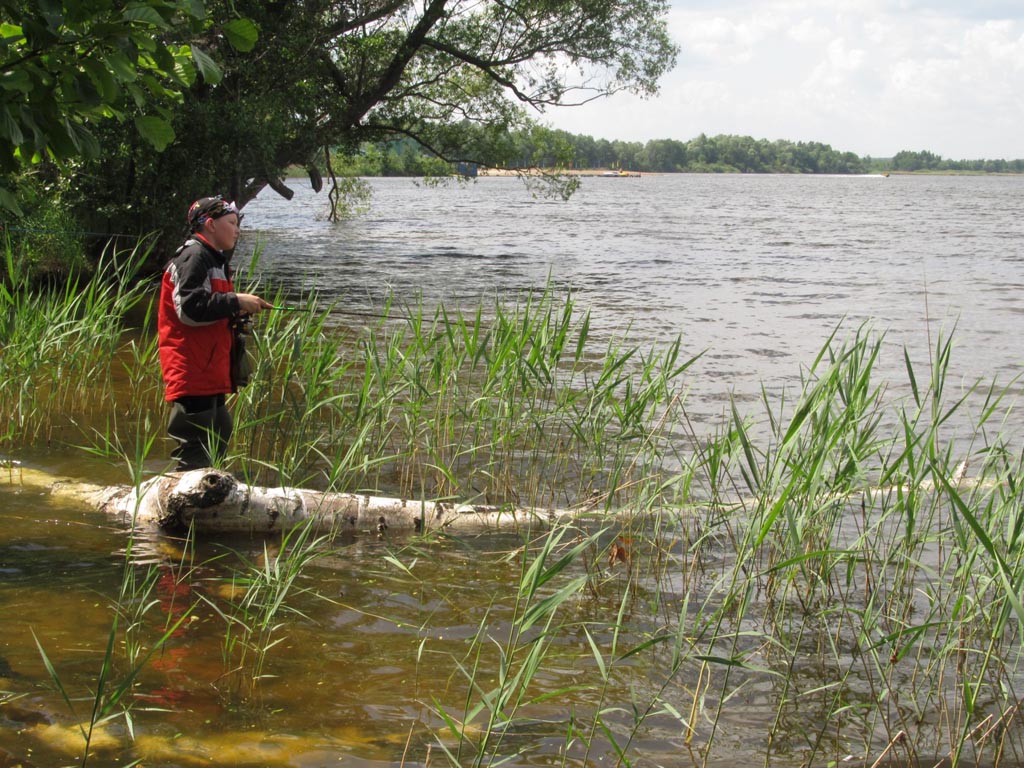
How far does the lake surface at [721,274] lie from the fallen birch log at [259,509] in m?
1.86

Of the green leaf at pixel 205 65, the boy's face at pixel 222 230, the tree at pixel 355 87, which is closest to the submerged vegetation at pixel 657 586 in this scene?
the boy's face at pixel 222 230

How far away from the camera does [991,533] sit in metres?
4.30

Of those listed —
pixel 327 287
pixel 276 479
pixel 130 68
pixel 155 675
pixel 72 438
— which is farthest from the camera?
pixel 327 287

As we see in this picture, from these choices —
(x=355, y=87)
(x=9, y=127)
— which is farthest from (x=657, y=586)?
(x=355, y=87)

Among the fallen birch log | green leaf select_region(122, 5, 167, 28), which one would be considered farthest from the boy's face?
green leaf select_region(122, 5, 167, 28)

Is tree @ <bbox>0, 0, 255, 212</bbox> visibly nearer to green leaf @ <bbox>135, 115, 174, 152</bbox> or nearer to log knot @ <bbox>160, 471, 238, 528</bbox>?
green leaf @ <bbox>135, 115, 174, 152</bbox>

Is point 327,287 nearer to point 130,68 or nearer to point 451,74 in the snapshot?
point 451,74

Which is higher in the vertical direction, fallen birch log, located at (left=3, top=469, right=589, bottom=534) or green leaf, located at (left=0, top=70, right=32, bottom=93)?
green leaf, located at (left=0, top=70, right=32, bottom=93)

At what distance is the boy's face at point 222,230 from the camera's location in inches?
226

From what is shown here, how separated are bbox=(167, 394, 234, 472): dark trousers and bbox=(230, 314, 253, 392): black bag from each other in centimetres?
15

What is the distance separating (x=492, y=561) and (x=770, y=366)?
748 cm

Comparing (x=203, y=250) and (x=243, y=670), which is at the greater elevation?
(x=203, y=250)

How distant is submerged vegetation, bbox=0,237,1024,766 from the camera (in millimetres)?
3826

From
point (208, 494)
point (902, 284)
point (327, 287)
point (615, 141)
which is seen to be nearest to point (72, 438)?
point (208, 494)
